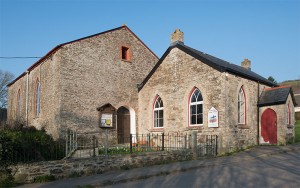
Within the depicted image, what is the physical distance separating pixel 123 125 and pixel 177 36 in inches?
286

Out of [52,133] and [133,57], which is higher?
[133,57]

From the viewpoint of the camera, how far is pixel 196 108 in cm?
1705

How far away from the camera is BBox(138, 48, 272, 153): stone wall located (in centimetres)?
1551

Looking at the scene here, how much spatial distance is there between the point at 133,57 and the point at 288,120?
11.4 m

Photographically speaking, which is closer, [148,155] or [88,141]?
[148,155]

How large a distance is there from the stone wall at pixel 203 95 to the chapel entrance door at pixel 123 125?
3.12 feet

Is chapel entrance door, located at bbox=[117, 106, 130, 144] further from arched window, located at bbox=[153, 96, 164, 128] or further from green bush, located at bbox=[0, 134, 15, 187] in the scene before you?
green bush, located at bbox=[0, 134, 15, 187]

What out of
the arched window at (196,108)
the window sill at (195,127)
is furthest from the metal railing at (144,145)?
the arched window at (196,108)

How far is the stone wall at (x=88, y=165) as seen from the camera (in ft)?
30.4

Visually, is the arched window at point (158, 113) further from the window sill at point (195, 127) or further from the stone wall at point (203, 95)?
the window sill at point (195, 127)

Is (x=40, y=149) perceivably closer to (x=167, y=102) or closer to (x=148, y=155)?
(x=148, y=155)

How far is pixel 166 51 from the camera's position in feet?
62.8

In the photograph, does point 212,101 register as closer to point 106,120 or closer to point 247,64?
point 106,120

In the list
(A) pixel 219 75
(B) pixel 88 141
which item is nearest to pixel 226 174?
(A) pixel 219 75
